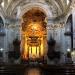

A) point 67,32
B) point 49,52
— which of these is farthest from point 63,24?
point 49,52

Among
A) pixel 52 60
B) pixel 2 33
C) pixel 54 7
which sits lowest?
pixel 52 60

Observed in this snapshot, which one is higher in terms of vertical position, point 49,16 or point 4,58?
point 49,16

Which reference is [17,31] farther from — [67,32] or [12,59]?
[67,32]

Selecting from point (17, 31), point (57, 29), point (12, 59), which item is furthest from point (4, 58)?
point (57, 29)

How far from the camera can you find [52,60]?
47.8 meters

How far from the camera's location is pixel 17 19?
49469mm

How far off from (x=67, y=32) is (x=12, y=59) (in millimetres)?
9912

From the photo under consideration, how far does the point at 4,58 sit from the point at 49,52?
24.3 ft

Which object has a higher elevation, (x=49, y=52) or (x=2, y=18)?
(x=2, y=18)

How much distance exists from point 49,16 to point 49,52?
6.25 m

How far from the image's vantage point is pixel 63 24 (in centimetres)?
4762

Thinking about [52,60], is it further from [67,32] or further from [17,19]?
[17,19]

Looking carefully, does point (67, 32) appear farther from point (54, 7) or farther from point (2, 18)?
point (2, 18)

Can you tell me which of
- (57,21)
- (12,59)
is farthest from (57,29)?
(12,59)
